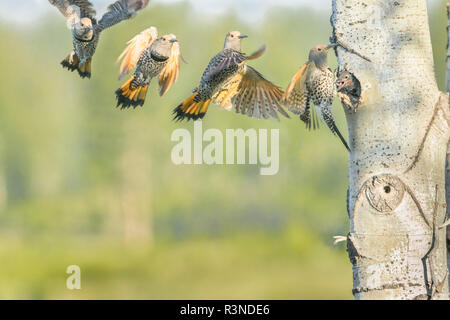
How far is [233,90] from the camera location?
5.53 ft

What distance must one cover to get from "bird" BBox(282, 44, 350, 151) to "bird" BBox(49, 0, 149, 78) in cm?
47

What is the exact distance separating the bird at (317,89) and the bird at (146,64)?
12.6 inches

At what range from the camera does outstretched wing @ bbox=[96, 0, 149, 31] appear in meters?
1.49

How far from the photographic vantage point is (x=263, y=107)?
166cm

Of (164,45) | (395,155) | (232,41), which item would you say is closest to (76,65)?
(164,45)

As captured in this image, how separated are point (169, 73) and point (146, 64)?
2.9 inches

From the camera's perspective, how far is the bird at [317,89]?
164 cm

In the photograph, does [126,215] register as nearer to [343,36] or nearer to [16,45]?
[16,45]

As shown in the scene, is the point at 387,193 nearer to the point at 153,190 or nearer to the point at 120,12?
the point at 120,12

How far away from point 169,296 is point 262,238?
5.93 m

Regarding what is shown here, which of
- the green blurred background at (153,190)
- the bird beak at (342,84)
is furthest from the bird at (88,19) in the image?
the green blurred background at (153,190)

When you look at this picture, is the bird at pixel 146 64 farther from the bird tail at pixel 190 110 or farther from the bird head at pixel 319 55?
the bird head at pixel 319 55

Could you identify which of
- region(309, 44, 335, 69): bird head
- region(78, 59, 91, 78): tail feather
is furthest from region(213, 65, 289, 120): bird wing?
region(78, 59, 91, 78): tail feather
